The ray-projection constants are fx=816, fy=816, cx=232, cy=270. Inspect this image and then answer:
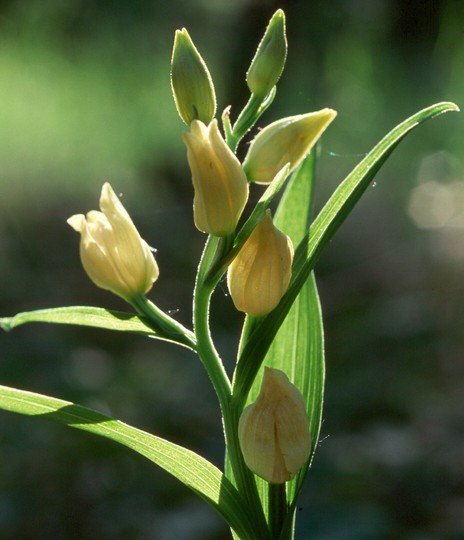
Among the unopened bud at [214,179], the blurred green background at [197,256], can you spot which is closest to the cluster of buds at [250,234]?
the unopened bud at [214,179]

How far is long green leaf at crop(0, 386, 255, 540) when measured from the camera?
57cm

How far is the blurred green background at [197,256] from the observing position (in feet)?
5.53

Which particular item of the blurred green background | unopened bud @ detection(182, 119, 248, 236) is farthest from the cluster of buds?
the blurred green background

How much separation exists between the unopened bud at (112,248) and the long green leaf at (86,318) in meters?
0.02

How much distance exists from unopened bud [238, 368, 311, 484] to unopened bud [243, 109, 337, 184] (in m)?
Answer: 0.15

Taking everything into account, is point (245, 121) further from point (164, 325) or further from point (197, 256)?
point (197, 256)

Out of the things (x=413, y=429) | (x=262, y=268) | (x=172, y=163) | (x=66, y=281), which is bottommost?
→ (x=262, y=268)

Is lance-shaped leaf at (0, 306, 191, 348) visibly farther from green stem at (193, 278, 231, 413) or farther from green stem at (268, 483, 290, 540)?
green stem at (268, 483, 290, 540)

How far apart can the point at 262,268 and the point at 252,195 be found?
3.05 meters

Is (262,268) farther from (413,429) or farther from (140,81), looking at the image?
(140,81)

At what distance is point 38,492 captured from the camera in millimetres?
1710

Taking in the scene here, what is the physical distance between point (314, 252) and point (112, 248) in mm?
147

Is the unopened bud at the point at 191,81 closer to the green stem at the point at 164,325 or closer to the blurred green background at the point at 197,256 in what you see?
the green stem at the point at 164,325

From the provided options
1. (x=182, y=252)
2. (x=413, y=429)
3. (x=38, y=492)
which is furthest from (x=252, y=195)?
(x=38, y=492)
